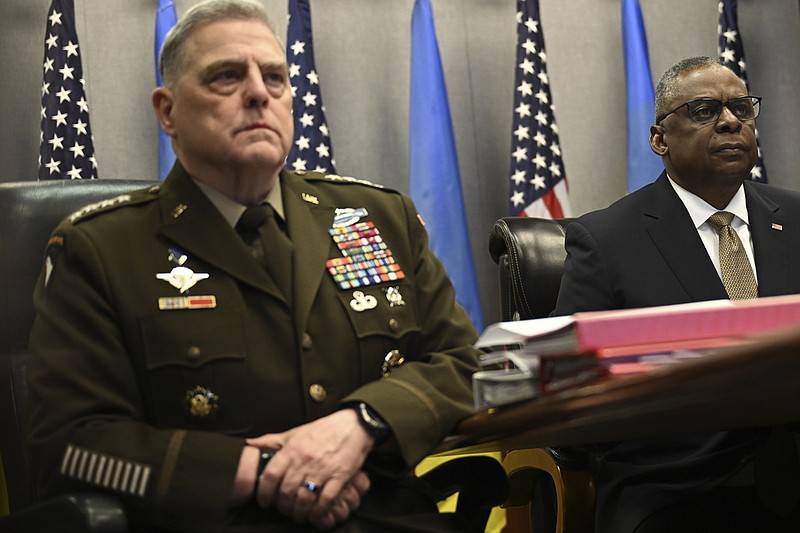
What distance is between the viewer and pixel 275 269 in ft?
6.41

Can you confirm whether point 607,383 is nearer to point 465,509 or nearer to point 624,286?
point 465,509

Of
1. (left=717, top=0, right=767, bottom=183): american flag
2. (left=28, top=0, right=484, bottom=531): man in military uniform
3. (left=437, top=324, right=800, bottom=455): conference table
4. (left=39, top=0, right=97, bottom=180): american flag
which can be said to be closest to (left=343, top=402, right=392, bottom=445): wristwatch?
(left=28, top=0, right=484, bottom=531): man in military uniform

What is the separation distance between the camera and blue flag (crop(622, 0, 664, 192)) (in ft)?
16.0

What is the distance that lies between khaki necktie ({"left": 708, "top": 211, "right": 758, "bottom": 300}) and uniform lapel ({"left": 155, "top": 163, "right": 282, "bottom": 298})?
1348mm

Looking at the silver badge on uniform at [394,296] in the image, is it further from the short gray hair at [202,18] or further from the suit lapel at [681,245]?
the suit lapel at [681,245]

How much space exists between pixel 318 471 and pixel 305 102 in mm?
3048

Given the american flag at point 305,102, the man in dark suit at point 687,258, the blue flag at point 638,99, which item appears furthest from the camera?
the blue flag at point 638,99

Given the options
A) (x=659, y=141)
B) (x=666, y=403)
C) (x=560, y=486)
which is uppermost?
(x=659, y=141)

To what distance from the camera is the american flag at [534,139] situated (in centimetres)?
474

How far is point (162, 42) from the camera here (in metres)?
→ 4.31

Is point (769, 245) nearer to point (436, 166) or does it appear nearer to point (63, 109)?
point (436, 166)

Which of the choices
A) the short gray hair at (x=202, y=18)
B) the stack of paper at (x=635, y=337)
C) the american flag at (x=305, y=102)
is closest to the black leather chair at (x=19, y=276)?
the short gray hair at (x=202, y=18)

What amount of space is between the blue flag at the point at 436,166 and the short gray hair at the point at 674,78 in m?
1.57

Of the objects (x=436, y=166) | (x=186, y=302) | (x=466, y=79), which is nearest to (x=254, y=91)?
(x=186, y=302)
